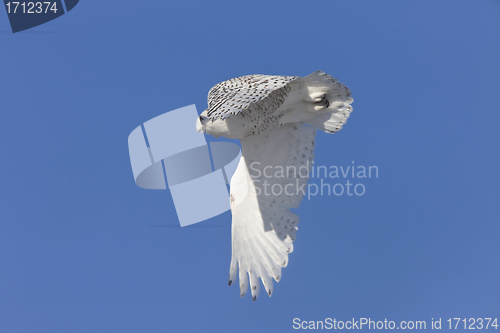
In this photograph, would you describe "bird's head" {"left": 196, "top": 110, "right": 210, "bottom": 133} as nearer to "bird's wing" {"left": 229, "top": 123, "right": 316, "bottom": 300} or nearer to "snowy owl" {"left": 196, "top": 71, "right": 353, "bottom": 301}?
"snowy owl" {"left": 196, "top": 71, "right": 353, "bottom": 301}

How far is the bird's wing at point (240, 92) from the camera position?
16.3 feet

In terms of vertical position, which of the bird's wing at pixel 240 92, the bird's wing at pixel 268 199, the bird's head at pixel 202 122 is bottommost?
the bird's wing at pixel 268 199

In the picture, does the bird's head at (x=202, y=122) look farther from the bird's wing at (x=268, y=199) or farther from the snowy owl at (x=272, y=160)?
the bird's wing at (x=268, y=199)

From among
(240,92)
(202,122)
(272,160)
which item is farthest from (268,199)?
(240,92)

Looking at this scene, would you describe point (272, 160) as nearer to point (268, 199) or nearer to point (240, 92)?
point (268, 199)

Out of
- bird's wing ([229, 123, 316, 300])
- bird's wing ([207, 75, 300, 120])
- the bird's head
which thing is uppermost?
bird's wing ([207, 75, 300, 120])

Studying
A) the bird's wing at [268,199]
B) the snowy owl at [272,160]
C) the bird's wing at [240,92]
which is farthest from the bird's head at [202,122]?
the bird's wing at [268,199]

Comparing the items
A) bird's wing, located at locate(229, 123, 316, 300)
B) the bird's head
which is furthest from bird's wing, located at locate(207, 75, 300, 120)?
bird's wing, located at locate(229, 123, 316, 300)

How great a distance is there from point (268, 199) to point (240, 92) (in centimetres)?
199

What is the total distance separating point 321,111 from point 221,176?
10.3 feet

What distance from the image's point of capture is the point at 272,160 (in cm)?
673

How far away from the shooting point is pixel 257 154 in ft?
21.9

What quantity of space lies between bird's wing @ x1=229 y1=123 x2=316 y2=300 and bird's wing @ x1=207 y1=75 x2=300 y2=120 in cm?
106

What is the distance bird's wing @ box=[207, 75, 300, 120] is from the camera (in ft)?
16.3
